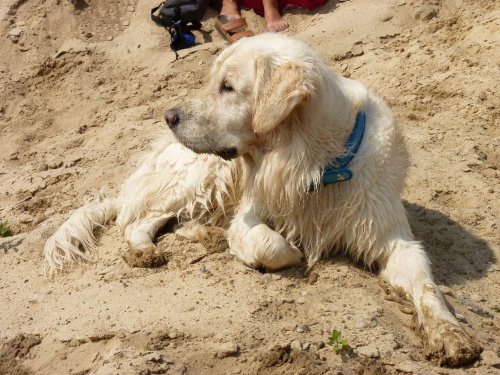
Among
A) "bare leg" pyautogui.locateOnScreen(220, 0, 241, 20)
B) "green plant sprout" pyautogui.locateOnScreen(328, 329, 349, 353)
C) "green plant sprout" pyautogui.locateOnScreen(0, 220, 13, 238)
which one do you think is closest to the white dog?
"green plant sprout" pyautogui.locateOnScreen(328, 329, 349, 353)

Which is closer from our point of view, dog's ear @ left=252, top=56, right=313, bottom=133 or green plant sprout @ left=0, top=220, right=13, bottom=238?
dog's ear @ left=252, top=56, right=313, bottom=133

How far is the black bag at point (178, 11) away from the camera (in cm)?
884

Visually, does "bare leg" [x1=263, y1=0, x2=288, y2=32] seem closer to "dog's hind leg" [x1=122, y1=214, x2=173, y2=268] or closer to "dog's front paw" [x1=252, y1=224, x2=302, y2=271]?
"dog's hind leg" [x1=122, y1=214, x2=173, y2=268]

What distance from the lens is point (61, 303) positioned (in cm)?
437

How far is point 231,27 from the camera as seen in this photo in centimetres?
868

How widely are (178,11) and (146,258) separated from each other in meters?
5.08

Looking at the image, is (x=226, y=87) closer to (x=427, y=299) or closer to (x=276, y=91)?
(x=276, y=91)

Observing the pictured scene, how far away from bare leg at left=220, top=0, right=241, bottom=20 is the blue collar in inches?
199

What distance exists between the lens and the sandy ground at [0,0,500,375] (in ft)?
11.8

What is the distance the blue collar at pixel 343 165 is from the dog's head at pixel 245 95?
1.39 feet

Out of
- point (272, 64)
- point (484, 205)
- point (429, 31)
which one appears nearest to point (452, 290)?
point (484, 205)

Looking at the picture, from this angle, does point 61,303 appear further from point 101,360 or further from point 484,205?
point 484,205

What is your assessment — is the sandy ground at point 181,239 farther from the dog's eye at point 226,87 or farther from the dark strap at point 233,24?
the dog's eye at point 226,87

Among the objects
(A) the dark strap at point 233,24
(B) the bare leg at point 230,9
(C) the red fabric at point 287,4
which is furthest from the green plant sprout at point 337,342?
(C) the red fabric at point 287,4
